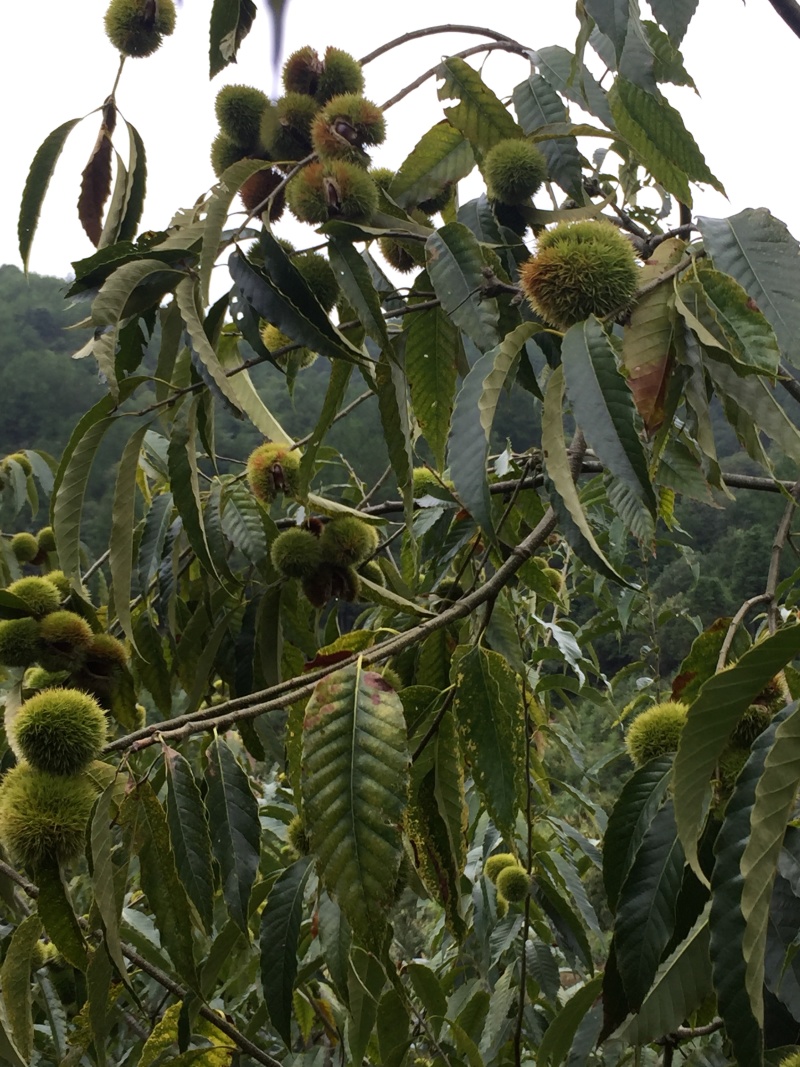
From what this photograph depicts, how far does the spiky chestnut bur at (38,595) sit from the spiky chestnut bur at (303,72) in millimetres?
686

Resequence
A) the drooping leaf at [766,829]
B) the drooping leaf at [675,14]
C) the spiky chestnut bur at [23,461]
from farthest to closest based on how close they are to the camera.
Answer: the spiky chestnut bur at [23,461]
the drooping leaf at [675,14]
the drooping leaf at [766,829]

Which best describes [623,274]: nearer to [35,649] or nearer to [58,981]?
[35,649]

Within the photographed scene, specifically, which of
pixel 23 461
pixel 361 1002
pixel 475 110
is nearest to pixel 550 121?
pixel 475 110

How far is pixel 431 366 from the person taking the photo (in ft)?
3.33

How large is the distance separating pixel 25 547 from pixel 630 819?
1.70 meters

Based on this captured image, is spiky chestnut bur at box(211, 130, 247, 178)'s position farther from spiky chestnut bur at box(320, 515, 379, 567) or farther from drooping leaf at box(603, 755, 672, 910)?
drooping leaf at box(603, 755, 672, 910)

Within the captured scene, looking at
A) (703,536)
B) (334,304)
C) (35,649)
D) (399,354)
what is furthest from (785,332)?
(703,536)

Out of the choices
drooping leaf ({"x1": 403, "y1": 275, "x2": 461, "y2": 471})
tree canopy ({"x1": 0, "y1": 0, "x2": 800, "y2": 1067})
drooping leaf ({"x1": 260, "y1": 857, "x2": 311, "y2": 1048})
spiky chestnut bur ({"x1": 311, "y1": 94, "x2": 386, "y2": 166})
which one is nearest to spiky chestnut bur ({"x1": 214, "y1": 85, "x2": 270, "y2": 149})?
tree canopy ({"x1": 0, "y1": 0, "x2": 800, "y2": 1067})

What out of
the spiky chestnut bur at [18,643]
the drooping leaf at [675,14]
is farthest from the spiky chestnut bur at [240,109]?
the spiky chestnut bur at [18,643]

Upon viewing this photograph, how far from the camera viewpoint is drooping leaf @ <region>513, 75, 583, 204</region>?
100 centimetres

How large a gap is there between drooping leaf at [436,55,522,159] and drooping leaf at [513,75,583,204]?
5 centimetres

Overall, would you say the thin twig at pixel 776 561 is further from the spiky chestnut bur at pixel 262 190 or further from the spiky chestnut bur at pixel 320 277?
the spiky chestnut bur at pixel 262 190

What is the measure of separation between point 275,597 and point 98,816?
0.58m

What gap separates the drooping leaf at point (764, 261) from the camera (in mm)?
664
